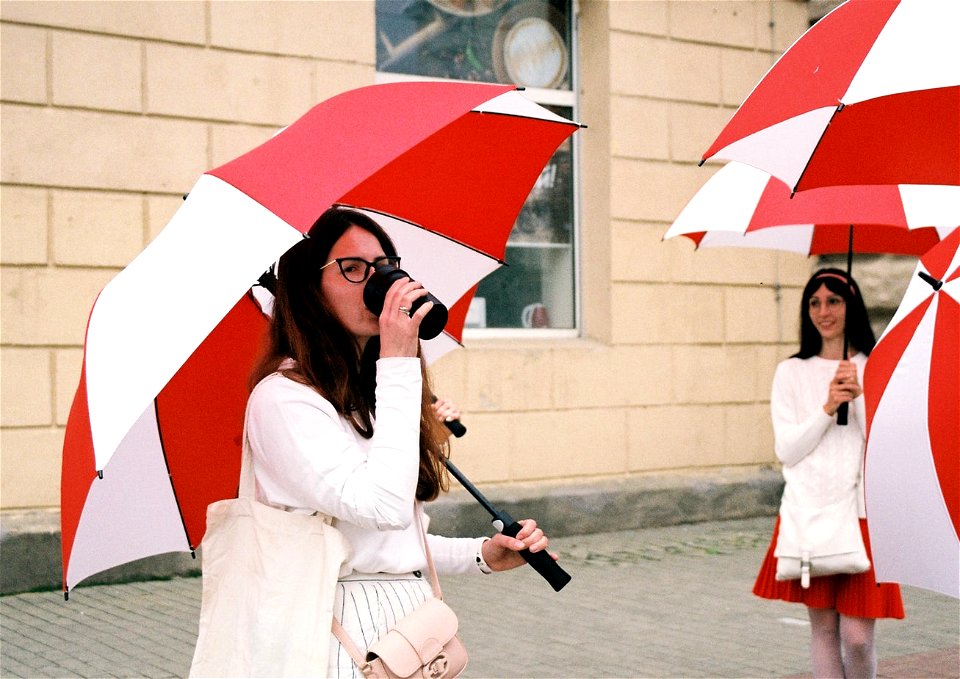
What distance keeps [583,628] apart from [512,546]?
391cm

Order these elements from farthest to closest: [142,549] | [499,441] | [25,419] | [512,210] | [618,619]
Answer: [499,441] < [25,419] < [618,619] < [512,210] < [142,549]

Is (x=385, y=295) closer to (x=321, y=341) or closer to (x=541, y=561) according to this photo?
(x=321, y=341)

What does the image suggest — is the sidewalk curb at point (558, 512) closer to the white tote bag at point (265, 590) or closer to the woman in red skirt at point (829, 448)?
the woman in red skirt at point (829, 448)

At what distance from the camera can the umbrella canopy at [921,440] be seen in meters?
2.88

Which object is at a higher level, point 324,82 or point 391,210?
point 324,82

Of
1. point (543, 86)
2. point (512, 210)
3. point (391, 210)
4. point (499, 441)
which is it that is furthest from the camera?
point (543, 86)

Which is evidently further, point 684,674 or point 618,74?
point 618,74

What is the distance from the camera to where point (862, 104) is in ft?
12.1

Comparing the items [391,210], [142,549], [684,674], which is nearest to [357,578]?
[142,549]

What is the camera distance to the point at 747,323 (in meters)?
10.2

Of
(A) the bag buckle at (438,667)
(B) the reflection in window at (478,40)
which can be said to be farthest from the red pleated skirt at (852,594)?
(B) the reflection in window at (478,40)

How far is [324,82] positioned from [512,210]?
511cm

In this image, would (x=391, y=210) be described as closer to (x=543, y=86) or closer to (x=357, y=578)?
(x=357, y=578)

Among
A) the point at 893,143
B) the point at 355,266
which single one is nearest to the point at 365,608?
the point at 355,266
